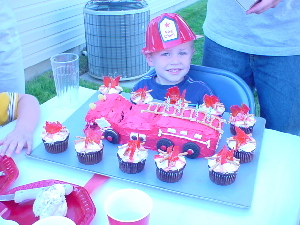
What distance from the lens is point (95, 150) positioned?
3.84 ft

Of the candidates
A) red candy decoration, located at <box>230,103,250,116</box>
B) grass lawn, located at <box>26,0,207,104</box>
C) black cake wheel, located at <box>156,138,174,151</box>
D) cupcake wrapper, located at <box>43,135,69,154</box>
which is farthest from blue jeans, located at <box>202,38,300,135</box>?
grass lawn, located at <box>26,0,207,104</box>

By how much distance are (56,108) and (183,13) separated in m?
5.78

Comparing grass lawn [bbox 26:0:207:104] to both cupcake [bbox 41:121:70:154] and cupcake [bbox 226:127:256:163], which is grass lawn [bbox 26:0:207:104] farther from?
cupcake [bbox 226:127:256:163]

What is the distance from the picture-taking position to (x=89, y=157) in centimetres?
116

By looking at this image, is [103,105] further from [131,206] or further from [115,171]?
[131,206]

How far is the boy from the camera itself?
1.64 m

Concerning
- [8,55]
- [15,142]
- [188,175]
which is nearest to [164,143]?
[188,175]

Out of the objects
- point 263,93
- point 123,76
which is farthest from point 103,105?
point 123,76

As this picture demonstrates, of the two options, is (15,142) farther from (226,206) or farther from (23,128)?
(226,206)

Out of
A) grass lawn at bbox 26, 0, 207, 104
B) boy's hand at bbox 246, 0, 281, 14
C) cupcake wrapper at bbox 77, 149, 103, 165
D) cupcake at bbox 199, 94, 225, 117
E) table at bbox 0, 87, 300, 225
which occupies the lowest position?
grass lawn at bbox 26, 0, 207, 104

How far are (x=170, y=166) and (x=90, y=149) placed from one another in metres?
0.28

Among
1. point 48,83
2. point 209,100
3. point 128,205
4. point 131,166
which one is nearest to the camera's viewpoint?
point 128,205

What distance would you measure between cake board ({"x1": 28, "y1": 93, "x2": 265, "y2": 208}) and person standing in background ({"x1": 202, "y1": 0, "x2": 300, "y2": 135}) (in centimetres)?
42

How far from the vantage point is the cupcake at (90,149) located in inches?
45.8
